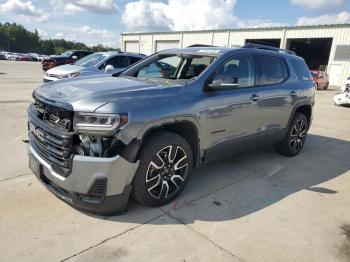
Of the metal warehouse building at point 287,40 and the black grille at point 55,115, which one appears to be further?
the metal warehouse building at point 287,40

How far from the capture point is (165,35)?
139 feet

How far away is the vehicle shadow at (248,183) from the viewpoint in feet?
12.1

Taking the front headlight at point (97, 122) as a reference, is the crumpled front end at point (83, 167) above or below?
below

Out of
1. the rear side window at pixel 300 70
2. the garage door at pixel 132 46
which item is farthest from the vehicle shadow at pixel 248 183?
the garage door at pixel 132 46

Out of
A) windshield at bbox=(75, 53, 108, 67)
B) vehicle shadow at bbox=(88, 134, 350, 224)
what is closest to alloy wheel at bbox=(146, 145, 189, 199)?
vehicle shadow at bbox=(88, 134, 350, 224)

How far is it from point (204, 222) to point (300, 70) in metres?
3.79

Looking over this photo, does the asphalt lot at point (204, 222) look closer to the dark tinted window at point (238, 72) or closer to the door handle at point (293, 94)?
the door handle at point (293, 94)

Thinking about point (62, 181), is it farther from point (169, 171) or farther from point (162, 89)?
point (162, 89)

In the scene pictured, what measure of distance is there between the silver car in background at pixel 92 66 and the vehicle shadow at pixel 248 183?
6127 mm

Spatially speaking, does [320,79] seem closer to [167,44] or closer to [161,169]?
[167,44]

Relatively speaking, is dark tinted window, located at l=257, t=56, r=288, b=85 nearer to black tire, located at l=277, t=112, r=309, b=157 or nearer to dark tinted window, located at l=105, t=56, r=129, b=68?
black tire, located at l=277, t=112, r=309, b=157

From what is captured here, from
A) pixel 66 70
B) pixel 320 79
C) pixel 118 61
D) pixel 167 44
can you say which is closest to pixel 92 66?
pixel 66 70

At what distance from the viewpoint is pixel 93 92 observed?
3.33 meters

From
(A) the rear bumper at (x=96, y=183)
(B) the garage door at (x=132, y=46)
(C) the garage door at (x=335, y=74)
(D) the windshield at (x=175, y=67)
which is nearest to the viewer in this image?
(A) the rear bumper at (x=96, y=183)
